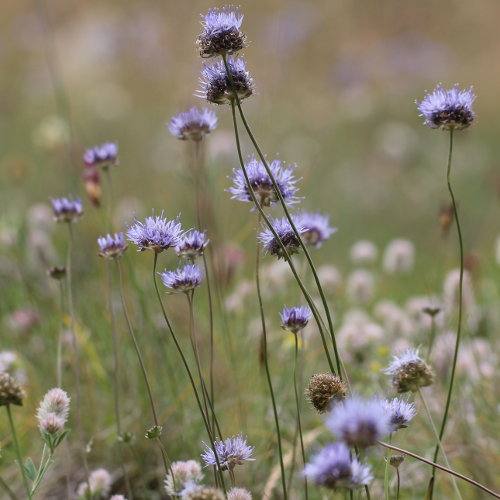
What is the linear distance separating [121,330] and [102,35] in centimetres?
920

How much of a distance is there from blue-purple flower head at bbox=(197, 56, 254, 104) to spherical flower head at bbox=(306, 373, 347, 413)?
442 millimetres

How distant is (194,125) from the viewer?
1.34m

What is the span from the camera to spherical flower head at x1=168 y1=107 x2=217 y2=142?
4.39 ft

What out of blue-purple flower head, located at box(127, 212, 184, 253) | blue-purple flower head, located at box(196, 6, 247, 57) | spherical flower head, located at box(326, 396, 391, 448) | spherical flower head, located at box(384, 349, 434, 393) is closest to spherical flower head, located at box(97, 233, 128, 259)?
blue-purple flower head, located at box(127, 212, 184, 253)

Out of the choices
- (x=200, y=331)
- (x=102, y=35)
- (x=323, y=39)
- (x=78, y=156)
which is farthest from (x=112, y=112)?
(x=200, y=331)

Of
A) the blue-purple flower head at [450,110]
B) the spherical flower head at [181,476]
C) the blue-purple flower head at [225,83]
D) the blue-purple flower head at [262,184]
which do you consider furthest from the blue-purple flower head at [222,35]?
the spherical flower head at [181,476]

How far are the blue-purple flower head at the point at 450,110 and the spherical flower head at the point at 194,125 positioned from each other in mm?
396

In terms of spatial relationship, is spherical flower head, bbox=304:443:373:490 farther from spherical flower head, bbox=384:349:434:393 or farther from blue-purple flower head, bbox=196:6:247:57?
blue-purple flower head, bbox=196:6:247:57

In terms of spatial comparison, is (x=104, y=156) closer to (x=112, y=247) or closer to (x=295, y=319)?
(x=112, y=247)

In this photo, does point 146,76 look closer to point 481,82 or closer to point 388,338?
point 481,82

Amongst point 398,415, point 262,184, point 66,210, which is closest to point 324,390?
point 398,415

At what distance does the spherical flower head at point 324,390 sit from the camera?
1.05m

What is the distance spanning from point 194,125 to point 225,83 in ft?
0.80

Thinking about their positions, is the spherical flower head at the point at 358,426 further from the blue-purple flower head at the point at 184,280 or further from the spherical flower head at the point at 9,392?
the spherical flower head at the point at 9,392
